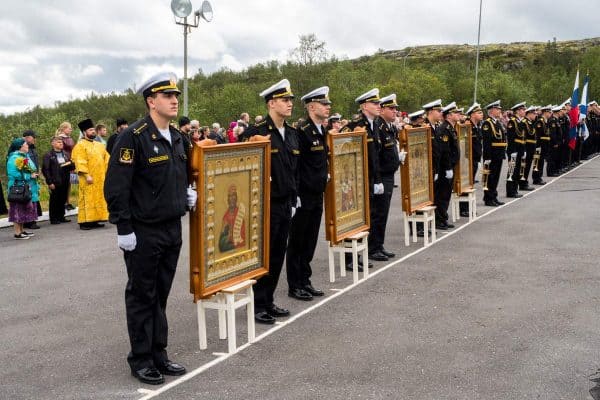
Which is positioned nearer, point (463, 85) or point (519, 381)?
point (519, 381)

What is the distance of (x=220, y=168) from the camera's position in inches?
214

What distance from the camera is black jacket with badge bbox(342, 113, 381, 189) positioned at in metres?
8.70

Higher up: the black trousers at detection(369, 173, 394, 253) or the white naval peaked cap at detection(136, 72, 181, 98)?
the white naval peaked cap at detection(136, 72, 181, 98)

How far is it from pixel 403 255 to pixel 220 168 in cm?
471

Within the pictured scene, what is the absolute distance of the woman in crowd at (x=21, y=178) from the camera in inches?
462

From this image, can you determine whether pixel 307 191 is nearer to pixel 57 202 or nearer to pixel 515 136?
pixel 57 202

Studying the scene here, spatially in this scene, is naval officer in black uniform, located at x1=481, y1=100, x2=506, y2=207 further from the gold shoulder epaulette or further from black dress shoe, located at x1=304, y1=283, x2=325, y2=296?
the gold shoulder epaulette

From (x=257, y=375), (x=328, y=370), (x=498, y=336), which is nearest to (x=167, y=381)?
(x=257, y=375)

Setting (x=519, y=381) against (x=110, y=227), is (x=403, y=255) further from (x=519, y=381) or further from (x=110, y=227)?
(x=110, y=227)

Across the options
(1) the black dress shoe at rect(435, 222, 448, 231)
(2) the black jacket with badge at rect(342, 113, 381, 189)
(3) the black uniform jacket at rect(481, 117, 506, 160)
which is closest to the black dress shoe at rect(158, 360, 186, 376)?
(2) the black jacket with badge at rect(342, 113, 381, 189)

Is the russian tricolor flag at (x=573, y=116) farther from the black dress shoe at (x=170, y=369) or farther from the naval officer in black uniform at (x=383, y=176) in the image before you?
the black dress shoe at (x=170, y=369)

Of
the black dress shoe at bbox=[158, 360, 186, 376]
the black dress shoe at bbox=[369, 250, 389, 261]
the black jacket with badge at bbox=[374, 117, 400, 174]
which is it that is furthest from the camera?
the black jacket with badge at bbox=[374, 117, 400, 174]

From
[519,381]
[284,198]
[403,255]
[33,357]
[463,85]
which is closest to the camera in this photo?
[519,381]

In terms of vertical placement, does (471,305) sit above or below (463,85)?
below
